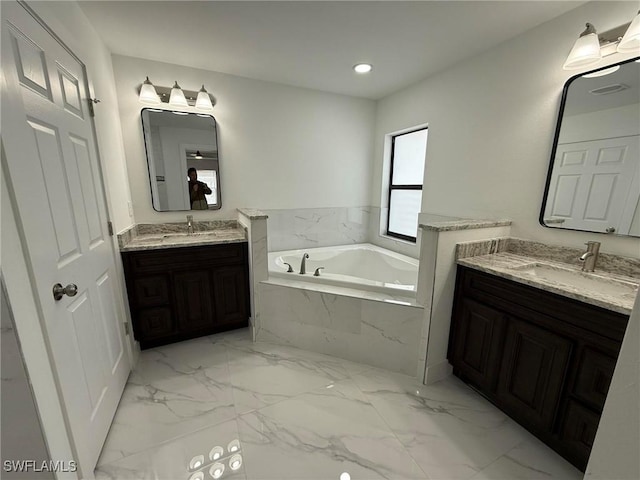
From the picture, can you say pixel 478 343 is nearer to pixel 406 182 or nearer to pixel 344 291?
pixel 344 291

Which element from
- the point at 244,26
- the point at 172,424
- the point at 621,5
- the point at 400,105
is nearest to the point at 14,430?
the point at 172,424

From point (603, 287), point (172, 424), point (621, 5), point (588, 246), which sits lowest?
point (172, 424)

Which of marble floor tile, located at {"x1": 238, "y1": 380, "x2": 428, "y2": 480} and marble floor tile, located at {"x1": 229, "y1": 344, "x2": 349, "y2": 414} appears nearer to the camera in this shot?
marble floor tile, located at {"x1": 238, "y1": 380, "x2": 428, "y2": 480}

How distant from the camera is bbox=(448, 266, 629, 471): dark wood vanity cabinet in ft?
3.63

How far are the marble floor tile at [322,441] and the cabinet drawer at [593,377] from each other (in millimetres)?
798

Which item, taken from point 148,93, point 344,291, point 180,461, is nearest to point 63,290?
point 180,461

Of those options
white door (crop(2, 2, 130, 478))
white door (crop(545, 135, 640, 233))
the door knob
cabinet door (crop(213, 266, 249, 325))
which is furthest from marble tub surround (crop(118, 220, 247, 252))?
white door (crop(545, 135, 640, 233))

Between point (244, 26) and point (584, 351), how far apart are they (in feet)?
8.37

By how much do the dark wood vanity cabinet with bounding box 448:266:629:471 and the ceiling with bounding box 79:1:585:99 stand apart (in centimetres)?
156

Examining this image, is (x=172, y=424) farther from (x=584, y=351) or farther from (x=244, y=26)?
(x=244, y=26)

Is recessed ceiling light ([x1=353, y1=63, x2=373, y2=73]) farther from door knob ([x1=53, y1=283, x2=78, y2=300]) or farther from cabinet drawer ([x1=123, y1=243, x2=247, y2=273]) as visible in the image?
door knob ([x1=53, y1=283, x2=78, y2=300])

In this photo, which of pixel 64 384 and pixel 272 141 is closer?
pixel 64 384

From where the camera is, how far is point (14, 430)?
0.77 m
